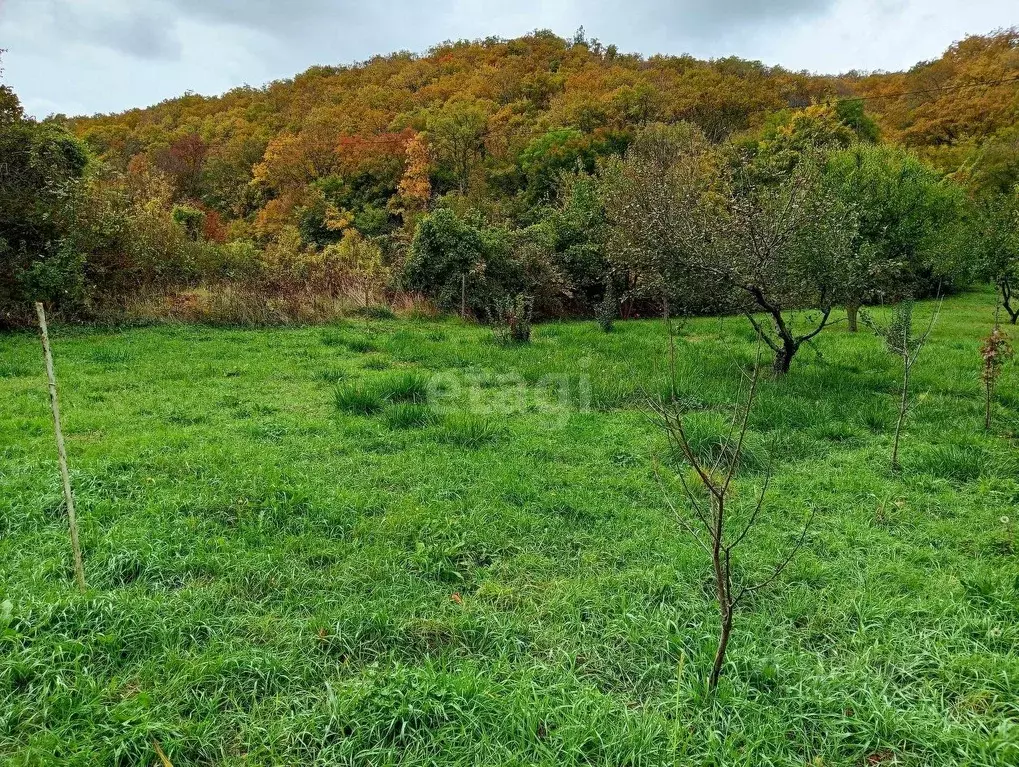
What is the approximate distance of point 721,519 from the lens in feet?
6.83

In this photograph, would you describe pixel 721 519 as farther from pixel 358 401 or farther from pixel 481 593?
pixel 358 401

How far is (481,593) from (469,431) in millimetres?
2487

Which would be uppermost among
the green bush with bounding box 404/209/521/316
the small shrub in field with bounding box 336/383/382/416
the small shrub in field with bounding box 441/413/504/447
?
the green bush with bounding box 404/209/521/316

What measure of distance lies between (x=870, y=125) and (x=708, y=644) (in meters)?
34.7

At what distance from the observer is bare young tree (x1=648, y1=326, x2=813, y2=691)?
221 cm

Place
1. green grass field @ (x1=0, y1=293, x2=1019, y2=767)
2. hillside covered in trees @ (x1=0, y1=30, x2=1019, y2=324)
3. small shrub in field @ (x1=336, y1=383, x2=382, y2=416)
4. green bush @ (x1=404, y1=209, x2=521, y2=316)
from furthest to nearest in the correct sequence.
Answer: green bush @ (x1=404, y1=209, x2=521, y2=316), hillside covered in trees @ (x1=0, y1=30, x2=1019, y2=324), small shrub in field @ (x1=336, y1=383, x2=382, y2=416), green grass field @ (x1=0, y1=293, x2=1019, y2=767)

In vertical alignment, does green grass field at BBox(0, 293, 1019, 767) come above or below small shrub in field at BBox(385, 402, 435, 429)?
A: below

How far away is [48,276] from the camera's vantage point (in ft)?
34.6

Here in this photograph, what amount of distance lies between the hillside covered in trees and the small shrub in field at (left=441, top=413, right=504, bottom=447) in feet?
11.4

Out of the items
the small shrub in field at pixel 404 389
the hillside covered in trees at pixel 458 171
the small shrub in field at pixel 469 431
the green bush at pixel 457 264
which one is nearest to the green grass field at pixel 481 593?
the small shrub in field at pixel 469 431

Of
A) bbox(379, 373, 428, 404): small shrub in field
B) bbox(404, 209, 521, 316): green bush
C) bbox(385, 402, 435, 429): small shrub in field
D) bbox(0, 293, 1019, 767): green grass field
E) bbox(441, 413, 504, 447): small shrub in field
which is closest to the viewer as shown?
bbox(0, 293, 1019, 767): green grass field

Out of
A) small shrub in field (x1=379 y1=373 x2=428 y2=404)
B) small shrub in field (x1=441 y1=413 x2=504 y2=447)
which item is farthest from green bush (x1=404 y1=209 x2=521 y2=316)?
small shrub in field (x1=441 y1=413 x2=504 y2=447)

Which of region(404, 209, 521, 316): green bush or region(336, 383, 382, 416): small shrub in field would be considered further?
region(404, 209, 521, 316): green bush

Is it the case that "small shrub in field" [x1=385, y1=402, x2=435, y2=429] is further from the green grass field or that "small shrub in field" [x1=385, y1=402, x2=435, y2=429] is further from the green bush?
the green bush
